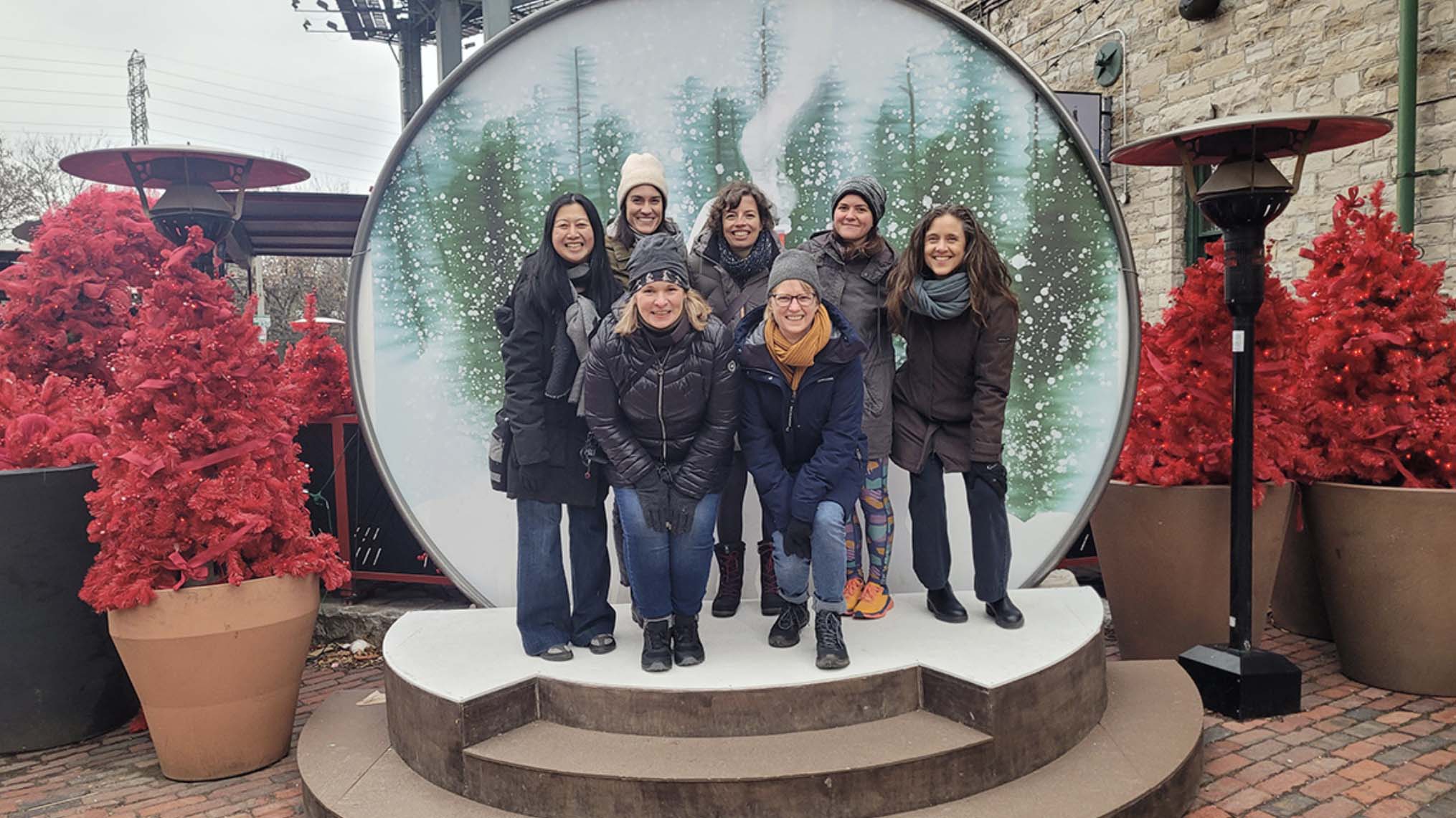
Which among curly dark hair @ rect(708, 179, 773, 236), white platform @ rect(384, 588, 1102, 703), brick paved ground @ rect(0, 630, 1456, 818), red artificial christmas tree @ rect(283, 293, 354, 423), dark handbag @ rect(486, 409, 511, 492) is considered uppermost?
curly dark hair @ rect(708, 179, 773, 236)

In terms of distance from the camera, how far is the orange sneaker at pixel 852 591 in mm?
4109

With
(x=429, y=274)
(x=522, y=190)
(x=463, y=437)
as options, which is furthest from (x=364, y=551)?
(x=522, y=190)

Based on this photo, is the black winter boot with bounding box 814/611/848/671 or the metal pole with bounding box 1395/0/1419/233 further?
the metal pole with bounding box 1395/0/1419/233

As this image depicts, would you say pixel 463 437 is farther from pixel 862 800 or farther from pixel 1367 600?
pixel 1367 600

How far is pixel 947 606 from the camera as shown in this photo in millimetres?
4043

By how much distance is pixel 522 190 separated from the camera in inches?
190

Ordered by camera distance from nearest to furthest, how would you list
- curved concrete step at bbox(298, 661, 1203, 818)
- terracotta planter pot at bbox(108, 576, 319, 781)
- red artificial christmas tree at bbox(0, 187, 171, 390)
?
curved concrete step at bbox(298, 661, 1203, 818) → terracotta planter pot at bbox(108, 576, 319, 781) → red artificial christmas tree at bbox(0, 187, 171, 390)

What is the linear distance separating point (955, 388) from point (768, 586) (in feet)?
3.69

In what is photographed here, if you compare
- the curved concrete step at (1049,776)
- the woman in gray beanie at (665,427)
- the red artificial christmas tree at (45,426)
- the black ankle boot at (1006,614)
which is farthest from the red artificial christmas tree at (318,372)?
the black ankle boot at (1006,614)

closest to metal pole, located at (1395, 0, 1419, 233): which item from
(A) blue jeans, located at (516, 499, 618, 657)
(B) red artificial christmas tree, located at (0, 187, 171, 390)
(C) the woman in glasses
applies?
(C) the woman in glasses

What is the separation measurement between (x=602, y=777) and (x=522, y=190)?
9.28 ft

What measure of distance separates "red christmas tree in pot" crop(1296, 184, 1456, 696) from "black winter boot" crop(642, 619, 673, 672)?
3.08 metres

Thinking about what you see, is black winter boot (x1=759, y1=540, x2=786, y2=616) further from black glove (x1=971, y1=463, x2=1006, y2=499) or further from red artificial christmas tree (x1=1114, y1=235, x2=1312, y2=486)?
red artificial christmas tree (x1=1114, y1=235, x2=1312, y2=486)

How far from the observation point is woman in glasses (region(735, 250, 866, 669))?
3465 millimetres
